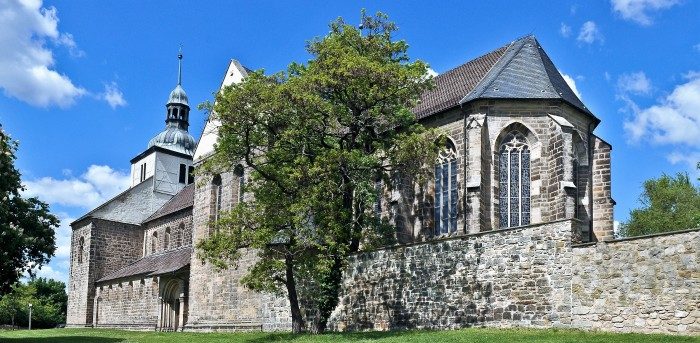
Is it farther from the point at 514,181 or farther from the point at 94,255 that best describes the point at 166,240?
the point at 514,181

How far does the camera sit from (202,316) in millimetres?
41406

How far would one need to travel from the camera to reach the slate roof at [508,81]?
31484 mm

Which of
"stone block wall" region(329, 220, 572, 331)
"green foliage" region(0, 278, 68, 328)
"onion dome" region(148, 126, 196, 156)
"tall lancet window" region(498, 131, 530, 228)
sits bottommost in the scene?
"green foliage" region(0, 278, 68, 328)

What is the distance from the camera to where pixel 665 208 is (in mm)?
54406

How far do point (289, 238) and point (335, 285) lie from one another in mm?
3098

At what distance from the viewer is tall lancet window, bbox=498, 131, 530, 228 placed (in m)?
30.7

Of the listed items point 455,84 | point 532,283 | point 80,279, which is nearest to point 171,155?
point 80,279

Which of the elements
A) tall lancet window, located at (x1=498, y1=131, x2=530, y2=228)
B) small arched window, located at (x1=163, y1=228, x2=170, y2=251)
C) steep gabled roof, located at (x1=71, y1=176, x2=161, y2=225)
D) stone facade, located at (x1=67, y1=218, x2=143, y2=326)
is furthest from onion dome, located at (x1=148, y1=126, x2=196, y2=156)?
tall lancet window, located at (x1=498, y1=131, x2=530, y2=228)

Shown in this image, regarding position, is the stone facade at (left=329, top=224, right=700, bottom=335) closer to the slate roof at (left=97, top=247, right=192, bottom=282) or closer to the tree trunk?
the tree trunk

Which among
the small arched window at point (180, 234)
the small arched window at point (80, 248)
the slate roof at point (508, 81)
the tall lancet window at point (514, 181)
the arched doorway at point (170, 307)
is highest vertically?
the slate roof at point (508, 81)

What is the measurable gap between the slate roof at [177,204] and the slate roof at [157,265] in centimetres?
302

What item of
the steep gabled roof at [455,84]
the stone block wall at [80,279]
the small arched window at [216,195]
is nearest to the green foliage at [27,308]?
the stone block wall at [80,279]

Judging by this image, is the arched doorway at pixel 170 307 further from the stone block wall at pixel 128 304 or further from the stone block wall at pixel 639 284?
the stone block wall at pixel 639 284

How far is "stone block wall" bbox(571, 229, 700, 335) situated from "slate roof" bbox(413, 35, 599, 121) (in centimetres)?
1208
